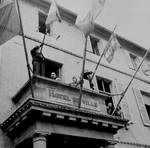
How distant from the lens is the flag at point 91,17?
8953 millimetres

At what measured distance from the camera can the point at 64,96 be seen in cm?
880

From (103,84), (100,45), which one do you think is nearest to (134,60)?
(100,45)

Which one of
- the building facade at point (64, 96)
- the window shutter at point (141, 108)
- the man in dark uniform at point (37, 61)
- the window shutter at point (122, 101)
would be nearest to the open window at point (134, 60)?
the building facade at point (64, 96)

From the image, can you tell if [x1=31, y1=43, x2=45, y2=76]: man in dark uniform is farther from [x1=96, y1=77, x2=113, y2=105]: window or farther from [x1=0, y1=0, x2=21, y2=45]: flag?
[x1=96, y1=77, x2=113, y2=105]: window

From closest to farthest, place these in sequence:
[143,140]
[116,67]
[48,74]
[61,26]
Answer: [48,74], [143,140], [61,26], [116,67]

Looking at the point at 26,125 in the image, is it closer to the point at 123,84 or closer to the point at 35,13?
the point at 35,13

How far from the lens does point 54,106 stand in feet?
25.0

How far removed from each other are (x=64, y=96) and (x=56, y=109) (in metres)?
1.18

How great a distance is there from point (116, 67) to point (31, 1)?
6.18 metres

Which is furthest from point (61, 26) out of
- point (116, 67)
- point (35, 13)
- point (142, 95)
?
point (142, 95)

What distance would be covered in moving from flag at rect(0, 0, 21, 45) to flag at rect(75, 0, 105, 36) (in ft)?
7.71

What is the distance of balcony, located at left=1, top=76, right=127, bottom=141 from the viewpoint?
294 inches

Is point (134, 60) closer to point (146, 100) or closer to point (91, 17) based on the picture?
point (146, 100)

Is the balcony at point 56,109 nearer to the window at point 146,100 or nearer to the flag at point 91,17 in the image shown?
the flag at point 91,17
